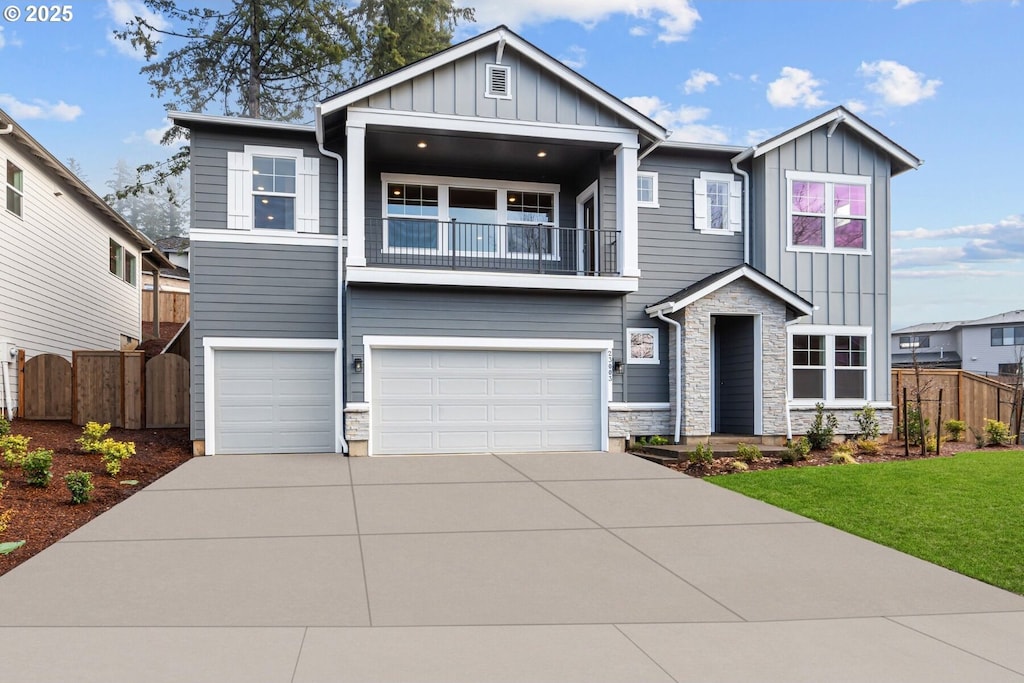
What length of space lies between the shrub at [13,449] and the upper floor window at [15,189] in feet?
21.8

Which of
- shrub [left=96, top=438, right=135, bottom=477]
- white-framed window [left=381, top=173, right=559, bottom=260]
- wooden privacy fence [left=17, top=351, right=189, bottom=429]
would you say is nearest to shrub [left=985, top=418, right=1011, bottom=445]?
white-framed window [left=381, top=173, right=559, bottom=260]

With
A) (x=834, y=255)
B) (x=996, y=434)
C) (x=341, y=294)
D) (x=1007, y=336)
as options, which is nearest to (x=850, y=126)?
(x=834, y=255)

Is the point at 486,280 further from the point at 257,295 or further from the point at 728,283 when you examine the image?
the point at 728,283

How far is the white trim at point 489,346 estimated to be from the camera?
43.0ft

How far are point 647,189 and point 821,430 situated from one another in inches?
227

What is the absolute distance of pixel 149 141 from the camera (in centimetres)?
8925

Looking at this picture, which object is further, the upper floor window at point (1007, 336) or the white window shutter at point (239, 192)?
the upper floor window at point (1007, 336)

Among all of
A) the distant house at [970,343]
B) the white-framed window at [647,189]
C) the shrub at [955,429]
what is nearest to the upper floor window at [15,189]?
the white-framed window at [647,189]

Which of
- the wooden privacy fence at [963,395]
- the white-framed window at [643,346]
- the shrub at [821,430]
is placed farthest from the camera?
the wooden privacy fence at [963,395]

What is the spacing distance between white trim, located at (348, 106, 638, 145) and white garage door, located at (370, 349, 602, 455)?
3917 millimetres

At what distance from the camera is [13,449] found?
1091cm

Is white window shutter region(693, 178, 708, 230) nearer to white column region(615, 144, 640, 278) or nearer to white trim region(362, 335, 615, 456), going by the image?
white column region(615, 144, 640, 278)

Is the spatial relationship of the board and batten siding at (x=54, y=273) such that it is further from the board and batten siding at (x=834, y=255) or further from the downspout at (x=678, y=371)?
the board and batten siding at (x=834, y=255)

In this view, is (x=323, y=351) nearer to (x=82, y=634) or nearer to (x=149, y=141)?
(x=82, y=634)
